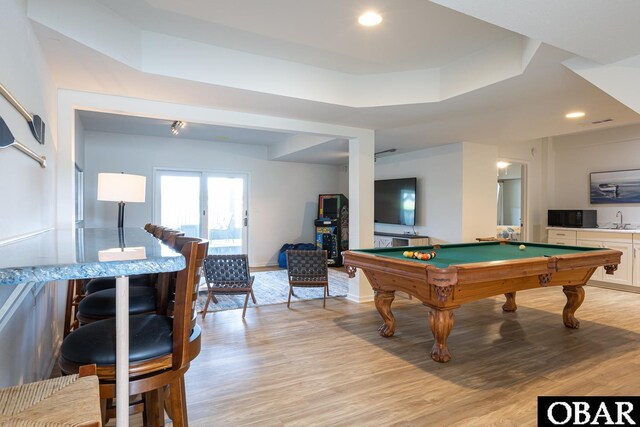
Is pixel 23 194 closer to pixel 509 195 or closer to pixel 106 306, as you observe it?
pixel 106 306

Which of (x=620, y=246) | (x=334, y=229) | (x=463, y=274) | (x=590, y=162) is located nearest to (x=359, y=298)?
(x=463, y=274)

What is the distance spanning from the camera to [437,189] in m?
6.12

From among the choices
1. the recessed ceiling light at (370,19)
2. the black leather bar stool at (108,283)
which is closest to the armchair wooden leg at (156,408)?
the black leather bar stool at (108,283)

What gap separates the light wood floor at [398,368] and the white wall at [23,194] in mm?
972

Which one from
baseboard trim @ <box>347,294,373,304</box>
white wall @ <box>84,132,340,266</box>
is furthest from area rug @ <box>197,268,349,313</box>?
white wall @ <box>84,132,340,266</box>

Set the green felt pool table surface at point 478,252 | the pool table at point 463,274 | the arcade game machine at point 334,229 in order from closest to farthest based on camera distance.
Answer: the pool table at point 463,274 → the green felt pool table surface at point 478,252 → the arcade game machine at point 334,229

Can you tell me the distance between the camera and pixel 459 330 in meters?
3.55

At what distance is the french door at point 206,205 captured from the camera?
6.70m

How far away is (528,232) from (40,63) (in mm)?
7264

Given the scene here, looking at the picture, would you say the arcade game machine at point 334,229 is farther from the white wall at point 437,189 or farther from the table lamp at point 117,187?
the table lamp at point 117,187

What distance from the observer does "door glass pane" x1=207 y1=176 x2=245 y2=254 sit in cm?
715

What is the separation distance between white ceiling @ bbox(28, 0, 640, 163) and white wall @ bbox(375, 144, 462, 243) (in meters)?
1.61

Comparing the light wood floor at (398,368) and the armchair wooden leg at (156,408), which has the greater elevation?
the armchair wooden leg at (156,408)

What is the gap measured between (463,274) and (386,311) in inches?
41.4
